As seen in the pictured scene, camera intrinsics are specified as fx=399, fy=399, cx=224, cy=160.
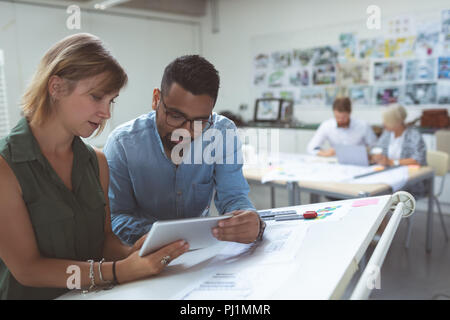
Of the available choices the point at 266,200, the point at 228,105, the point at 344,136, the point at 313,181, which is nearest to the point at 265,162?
the point at 313,181

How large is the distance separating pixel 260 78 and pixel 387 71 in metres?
1.99

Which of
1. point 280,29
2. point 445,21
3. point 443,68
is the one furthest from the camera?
point 280,29

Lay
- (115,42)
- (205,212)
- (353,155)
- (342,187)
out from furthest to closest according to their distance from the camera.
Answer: (115,42) → (353,155) → (342,187) → (205,212)

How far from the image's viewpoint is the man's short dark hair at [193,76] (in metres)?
1.31

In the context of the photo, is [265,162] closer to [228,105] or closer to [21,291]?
[21,291]

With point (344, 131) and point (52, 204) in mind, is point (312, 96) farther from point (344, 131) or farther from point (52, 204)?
point (52, 204)

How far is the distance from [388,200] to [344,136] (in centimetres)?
284

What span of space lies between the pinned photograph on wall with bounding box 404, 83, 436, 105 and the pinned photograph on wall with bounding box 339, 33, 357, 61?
0.85m

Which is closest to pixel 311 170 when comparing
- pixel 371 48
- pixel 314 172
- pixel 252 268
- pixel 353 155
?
pixel 314 172

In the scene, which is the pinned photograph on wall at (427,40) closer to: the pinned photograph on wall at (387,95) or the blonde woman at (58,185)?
the pinned photograph on wall at (387,95)

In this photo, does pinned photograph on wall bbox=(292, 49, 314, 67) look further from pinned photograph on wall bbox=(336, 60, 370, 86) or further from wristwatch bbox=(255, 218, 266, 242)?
wristwatch bbox=(255, 218, 266, 242)

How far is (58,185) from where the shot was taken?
107cm

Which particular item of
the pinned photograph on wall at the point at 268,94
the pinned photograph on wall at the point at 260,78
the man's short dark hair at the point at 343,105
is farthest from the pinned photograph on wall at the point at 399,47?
the pinned photograph on wall at the point at 260,78

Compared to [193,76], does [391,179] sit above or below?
below
